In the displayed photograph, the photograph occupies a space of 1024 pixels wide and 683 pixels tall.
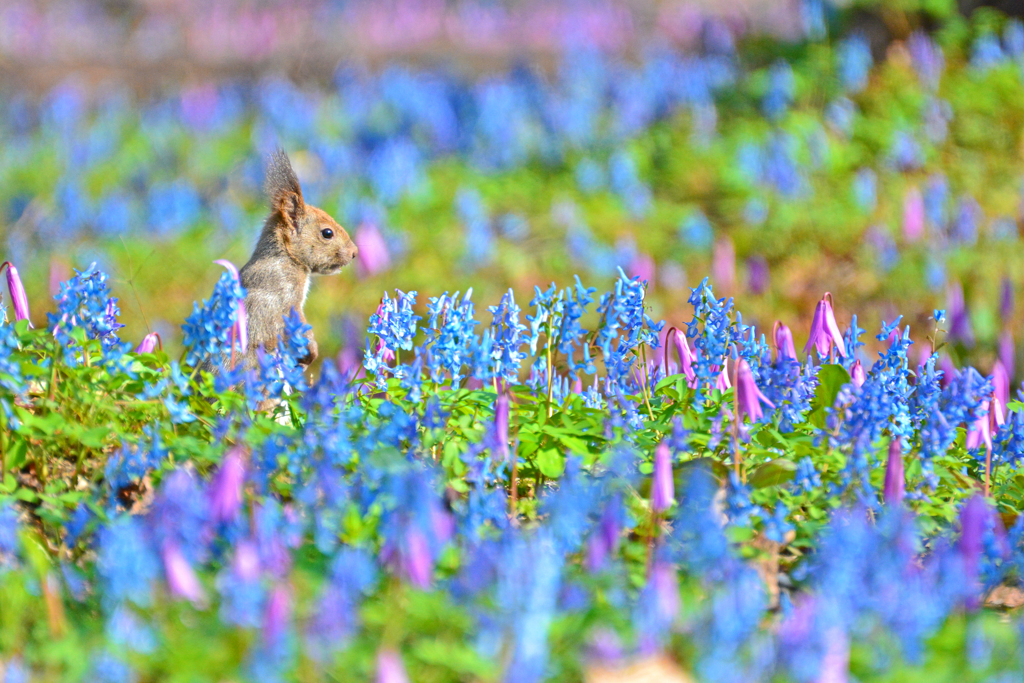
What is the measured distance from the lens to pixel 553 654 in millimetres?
1811

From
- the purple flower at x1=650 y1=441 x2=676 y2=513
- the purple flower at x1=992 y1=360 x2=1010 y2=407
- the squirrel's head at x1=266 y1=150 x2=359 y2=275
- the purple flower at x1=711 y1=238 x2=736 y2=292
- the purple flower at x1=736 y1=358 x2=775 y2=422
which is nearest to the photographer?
the purple flower at x1=650 y1=441 x2=676 y2=513

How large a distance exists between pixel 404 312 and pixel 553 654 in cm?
120

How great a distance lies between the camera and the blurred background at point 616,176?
257 inches

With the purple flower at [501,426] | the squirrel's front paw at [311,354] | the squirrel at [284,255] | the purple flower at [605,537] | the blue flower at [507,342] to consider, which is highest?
the squirrel at [284,255]

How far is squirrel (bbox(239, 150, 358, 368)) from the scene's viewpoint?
3.83 meters

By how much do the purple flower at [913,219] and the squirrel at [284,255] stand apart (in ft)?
13.3

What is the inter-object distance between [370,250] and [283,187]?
2.24 meters

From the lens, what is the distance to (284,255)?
404cm

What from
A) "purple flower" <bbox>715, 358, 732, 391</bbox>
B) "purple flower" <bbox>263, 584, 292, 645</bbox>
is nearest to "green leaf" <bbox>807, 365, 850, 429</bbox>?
"purple flower" <bbox>715, 358, 732, 391</bbox>

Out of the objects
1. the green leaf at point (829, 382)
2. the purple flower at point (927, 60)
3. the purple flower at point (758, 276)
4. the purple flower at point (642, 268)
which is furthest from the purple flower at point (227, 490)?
Answer: the purple flower at point (927, 60)

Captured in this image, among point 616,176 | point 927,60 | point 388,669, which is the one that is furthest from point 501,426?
point 927,60

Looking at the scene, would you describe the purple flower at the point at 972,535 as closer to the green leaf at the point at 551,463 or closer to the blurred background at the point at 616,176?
the green leaf at the point at 551,463

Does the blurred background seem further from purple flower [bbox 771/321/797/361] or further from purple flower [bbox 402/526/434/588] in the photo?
purple flower [bbox 402/526/434/588]

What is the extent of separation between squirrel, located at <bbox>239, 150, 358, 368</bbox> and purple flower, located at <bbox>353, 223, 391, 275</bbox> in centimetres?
194
